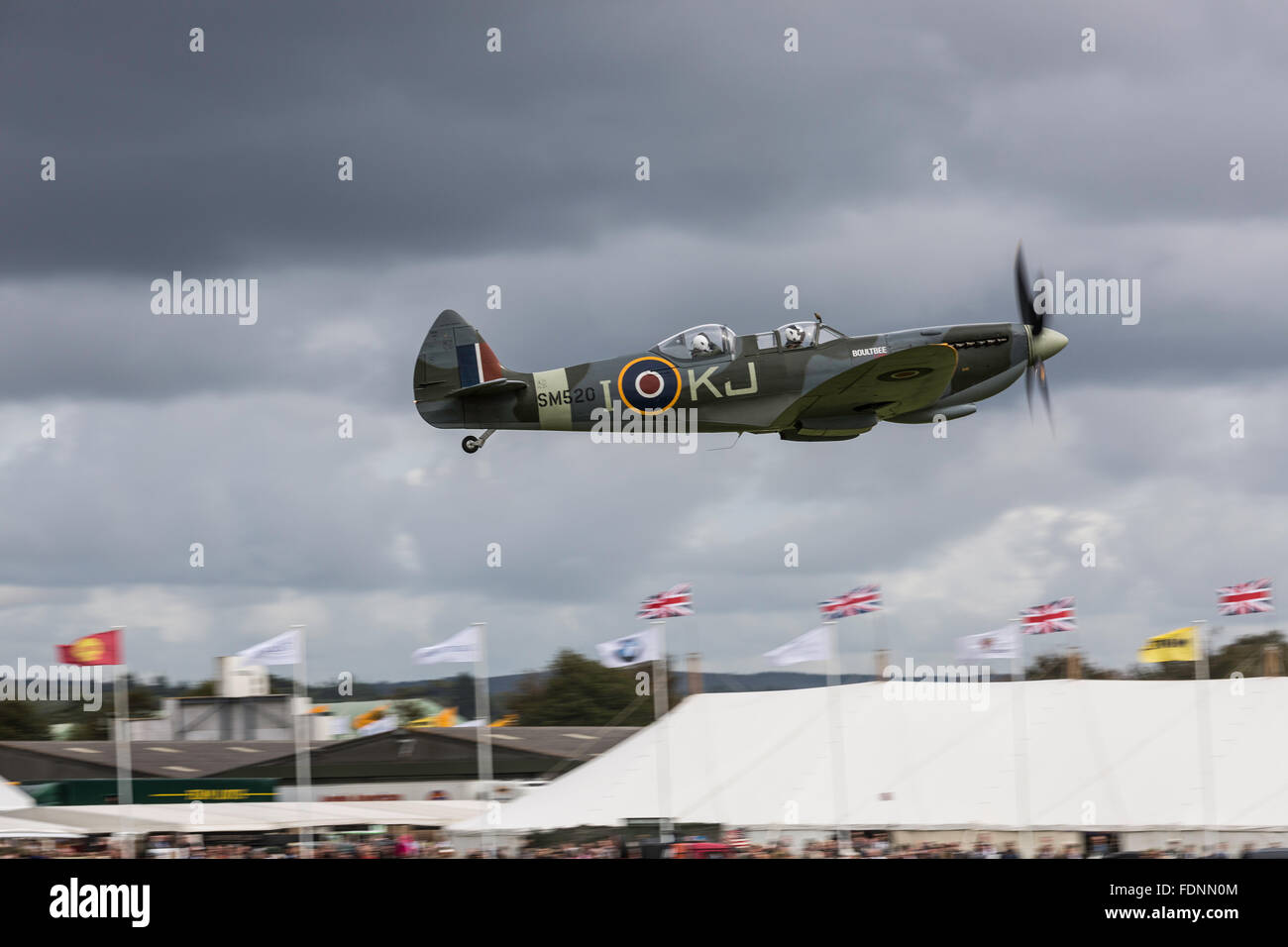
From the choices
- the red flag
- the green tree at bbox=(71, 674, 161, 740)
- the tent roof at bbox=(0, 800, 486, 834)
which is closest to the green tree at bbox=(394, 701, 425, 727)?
the green tree at bbox=(71, 674, 161, 740)

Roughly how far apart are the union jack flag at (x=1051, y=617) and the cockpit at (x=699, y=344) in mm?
10707

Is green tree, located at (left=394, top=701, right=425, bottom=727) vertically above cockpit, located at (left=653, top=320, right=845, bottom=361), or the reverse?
cockpit, located at (left=653, top=320, right=845, bottom=361)

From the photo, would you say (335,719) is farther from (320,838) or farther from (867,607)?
(867,607)

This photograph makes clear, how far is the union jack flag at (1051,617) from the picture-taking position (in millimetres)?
26359

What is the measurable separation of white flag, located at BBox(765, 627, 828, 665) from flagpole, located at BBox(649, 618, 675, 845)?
7.09 feet

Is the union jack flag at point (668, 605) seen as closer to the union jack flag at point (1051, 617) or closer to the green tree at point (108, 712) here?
the union jack flag at point (1051, 617)

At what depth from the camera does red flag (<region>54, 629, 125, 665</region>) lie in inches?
Answer: 989

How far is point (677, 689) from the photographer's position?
26.8 meters

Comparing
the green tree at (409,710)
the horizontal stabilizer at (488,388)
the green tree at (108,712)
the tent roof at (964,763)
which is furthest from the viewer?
the green tree at (108,712)

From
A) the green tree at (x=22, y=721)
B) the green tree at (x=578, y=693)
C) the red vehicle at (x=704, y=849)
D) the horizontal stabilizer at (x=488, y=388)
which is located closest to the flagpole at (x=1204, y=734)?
the red vehicle at (x=704, y=849)

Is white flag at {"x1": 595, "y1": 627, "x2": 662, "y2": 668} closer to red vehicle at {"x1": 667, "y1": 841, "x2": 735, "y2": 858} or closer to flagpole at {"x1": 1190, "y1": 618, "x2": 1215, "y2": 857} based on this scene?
red vehicle at {"x1": 667, "y1": 841, "x2": 735, "y2": 858}

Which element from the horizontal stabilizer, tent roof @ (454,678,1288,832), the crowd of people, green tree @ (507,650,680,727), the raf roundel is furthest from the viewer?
green tree @ (507,650,680,727)
